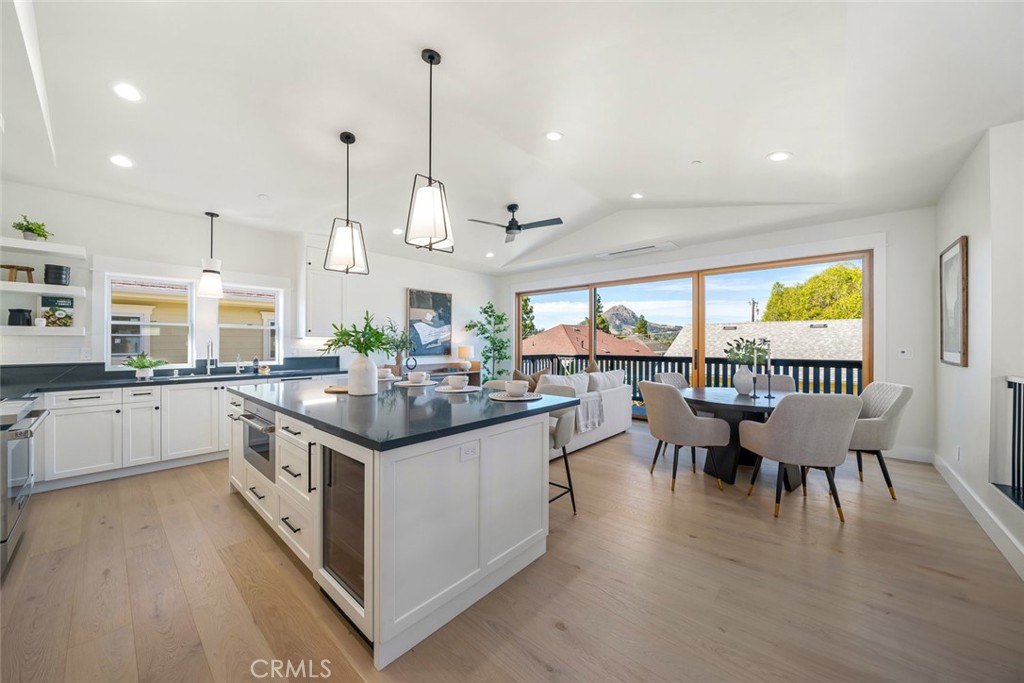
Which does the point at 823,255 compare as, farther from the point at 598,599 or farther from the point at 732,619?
the point at 598,599

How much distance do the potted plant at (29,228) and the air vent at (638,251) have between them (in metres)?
6.13

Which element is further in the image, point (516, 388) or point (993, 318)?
point (993, 318)

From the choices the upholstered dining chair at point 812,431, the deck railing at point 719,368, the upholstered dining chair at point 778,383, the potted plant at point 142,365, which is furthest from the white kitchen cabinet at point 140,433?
the upholstered dining chair at point 778,383

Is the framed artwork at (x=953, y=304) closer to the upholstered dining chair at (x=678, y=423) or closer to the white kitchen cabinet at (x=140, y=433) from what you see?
the upholstered dining chair at (x=678, y=423)

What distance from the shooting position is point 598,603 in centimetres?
189

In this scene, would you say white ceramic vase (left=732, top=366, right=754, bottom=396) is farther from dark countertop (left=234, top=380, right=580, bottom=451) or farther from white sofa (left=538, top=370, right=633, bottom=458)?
dark countertop (left=234, top=380, right=580, bottom=451)

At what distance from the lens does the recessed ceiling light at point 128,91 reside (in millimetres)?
2537

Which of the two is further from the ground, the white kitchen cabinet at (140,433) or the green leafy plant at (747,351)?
the green leafy plant at (747,351)

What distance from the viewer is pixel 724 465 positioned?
11.5 ft

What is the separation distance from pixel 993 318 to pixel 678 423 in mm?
2049

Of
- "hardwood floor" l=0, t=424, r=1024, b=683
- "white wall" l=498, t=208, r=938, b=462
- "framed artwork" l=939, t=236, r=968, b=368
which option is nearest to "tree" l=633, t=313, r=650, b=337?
"white wall" l=498, t=208, r=938, b=462

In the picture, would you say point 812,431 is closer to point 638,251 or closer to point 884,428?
point 884,428

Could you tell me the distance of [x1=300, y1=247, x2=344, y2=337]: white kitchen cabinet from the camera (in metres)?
5.15

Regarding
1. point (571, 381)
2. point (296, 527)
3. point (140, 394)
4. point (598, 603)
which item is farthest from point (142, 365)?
point (598, 603)
